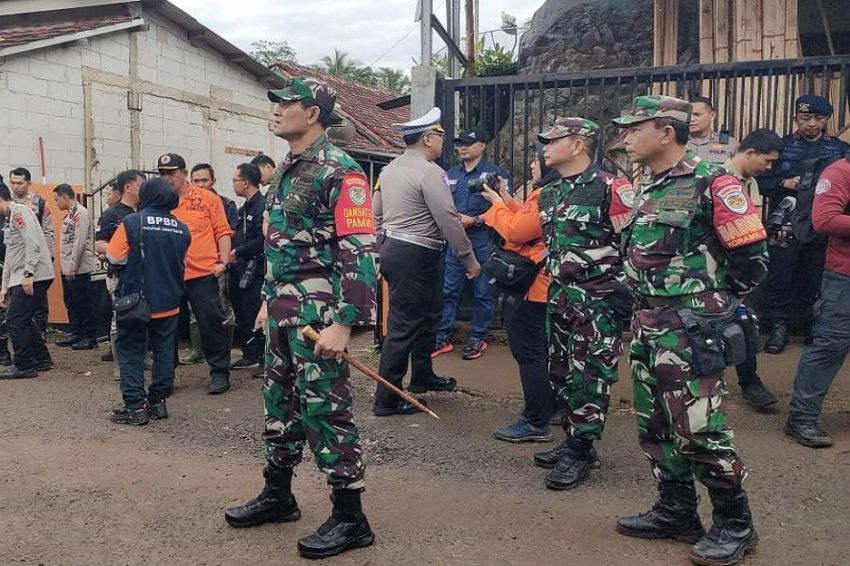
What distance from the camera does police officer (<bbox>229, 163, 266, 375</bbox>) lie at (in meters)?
6.39

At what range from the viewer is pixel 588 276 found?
3.76 meters

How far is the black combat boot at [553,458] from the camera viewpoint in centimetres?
402

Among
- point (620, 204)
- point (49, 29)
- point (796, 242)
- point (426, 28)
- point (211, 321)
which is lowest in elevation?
point (211, 321)

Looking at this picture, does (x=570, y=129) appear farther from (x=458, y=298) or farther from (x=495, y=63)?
(x=495, y=63)

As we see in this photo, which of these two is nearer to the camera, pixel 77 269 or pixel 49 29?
pixel 77 269

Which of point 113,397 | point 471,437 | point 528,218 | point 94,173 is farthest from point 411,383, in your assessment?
point 94,173

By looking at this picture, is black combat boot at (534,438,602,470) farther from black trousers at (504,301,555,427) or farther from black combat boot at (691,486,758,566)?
black combat boot at (691,486,758,566)

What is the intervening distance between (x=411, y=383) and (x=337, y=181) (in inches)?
108

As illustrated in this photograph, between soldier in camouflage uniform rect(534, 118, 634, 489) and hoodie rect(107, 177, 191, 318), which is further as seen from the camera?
hoodie rect(107, 177, 191, 318)

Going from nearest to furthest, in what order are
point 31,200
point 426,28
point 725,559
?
point 725,559
point 426,28
point 31,200

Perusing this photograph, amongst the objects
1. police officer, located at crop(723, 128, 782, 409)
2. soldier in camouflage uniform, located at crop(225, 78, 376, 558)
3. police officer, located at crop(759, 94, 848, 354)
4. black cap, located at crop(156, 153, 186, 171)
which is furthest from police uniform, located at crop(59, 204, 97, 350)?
police officer, located at crop(759, 94, 848, 354)

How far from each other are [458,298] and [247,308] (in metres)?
1.90

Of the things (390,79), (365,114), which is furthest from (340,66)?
(365,114)

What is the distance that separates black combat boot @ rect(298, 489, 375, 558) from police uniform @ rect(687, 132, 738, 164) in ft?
12.9
